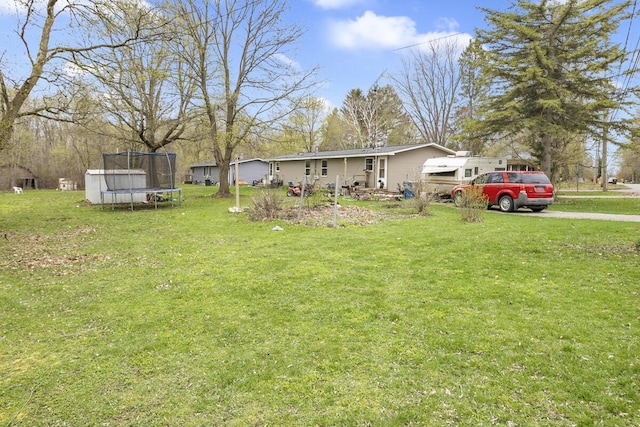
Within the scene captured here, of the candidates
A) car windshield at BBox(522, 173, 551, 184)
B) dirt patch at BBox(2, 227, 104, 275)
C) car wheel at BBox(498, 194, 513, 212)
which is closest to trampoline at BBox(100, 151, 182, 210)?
dirt patch at BBox(2, 227, 104, 275)

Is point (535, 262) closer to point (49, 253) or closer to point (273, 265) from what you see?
point (273, 265)

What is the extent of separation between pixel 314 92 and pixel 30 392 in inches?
713

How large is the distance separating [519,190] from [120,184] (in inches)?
614

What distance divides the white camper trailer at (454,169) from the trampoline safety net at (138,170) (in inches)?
471

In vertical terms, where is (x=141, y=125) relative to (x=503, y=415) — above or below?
above

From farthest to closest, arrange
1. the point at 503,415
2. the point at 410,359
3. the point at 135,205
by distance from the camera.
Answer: the point at 135,205
the point at 410,359
the point at 503,415

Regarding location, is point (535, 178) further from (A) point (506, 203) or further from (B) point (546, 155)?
(B) point (546, 155)

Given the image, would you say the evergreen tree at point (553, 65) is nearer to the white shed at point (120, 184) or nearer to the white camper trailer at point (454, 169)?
the white camper trailer at point (454, 169)

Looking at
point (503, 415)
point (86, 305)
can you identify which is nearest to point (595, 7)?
point (503, 415)

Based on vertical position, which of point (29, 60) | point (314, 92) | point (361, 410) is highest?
A: point (314, 92)

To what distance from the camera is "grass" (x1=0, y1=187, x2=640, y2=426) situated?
2410mm

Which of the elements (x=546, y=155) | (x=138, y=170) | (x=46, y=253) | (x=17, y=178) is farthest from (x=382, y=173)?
(x=17, y=178)

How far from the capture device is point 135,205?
15.8 metres

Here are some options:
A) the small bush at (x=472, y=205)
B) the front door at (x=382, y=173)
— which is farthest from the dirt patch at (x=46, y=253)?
the front door at (x=382, y=173)
